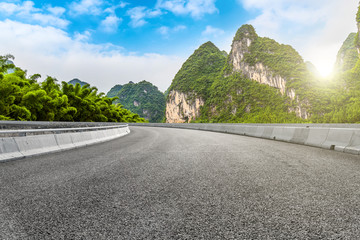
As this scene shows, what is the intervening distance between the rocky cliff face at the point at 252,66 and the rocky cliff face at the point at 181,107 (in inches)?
1251

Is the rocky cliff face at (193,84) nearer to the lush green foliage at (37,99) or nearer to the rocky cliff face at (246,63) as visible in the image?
the rocky cliff face at (246,63)

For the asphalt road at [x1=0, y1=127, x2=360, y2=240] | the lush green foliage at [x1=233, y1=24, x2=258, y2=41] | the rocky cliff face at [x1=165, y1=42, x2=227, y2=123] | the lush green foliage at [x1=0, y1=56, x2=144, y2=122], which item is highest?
the lush green foliage at [x1=233, y1=24, x2=258, y2=41]

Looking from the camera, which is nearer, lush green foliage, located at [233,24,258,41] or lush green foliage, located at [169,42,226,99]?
lush green foliage, located at [233,24,258,41]

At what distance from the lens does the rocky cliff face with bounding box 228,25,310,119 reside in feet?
363

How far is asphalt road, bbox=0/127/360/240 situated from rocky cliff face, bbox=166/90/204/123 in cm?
14140

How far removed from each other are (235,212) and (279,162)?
13.3 feet

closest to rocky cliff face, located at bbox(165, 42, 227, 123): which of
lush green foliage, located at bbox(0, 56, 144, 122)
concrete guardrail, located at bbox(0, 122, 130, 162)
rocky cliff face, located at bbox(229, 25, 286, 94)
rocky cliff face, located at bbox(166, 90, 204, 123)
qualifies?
rocky cliff face, located at bbox(166, 90, 204, 123)

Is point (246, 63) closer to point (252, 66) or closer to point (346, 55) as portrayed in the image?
point (252, 66)

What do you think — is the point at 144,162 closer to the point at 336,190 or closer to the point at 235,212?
the point at 235,212

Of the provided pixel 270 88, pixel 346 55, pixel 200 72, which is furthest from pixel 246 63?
pixel 346 55

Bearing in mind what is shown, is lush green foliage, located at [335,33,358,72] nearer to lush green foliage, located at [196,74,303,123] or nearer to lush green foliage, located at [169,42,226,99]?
lush green foliage, located at [196,74,303,123]

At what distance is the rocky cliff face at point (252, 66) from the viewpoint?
111m

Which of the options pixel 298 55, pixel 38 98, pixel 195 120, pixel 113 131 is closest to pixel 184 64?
pixel 195 120

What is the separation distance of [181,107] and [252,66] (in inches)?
2049
